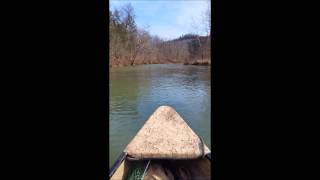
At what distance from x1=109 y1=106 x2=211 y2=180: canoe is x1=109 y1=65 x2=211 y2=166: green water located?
8.56 ft

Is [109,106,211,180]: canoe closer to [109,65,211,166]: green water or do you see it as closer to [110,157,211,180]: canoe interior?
[110,157,211,180]: canoe interior

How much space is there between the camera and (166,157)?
8.44 ft

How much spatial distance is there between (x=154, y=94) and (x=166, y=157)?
3.66 meters

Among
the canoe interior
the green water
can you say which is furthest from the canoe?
the green water

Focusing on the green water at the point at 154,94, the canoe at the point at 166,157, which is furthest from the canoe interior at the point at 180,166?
the green water at the point at 154,94

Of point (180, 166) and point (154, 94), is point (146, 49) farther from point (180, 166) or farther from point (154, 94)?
point (180, 166)

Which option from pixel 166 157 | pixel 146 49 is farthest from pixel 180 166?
pixel 146 49

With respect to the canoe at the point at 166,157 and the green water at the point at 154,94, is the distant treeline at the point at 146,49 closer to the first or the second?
the green water at the point at 154,94
